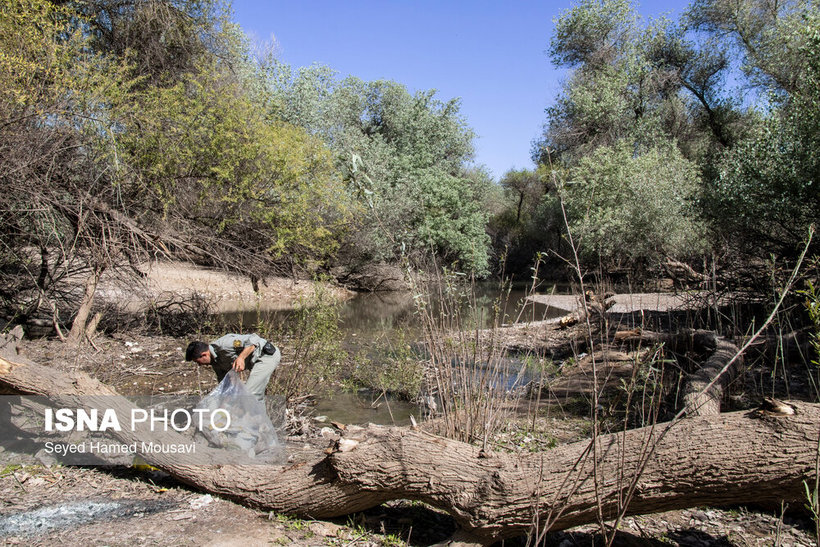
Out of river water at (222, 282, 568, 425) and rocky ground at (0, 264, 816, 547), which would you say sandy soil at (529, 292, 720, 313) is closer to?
river water at (222, 282, 568, 425)

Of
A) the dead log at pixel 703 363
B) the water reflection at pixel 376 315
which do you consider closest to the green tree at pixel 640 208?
the water reflection at pixel 376 315

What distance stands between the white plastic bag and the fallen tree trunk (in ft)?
2.90

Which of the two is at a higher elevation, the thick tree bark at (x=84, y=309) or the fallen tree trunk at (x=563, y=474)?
the thick tree bark at (x=84, y=309)

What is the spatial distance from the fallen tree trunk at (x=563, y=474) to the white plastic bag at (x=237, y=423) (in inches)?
34.8

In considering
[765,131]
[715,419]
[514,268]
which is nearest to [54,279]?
[715,419]

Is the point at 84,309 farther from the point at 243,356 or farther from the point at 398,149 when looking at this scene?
the point at 398,149

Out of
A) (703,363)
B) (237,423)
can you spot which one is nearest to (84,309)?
(237,423)

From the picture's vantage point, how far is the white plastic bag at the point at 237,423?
4895 mm

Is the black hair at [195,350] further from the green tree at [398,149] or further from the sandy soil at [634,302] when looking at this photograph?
the green tree at [398,149]

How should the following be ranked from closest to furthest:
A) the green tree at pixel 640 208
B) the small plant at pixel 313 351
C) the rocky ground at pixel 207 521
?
the rocky ground at pixel 207 521 → the small plant at pixel 313 351 → the green tree at pixel 640 208

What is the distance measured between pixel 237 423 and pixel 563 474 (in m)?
2.94

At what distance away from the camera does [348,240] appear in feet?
69.7

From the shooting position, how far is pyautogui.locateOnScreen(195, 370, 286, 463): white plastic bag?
193 inches

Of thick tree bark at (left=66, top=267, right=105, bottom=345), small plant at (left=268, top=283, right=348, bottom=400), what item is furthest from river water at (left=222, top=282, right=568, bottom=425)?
thick tree bark at (left=66, top=267, right=105, bottom=345)
